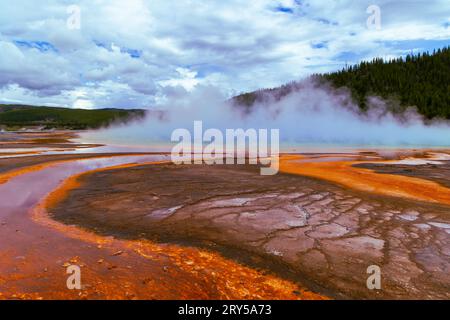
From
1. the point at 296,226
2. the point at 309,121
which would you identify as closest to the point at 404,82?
the point at 309,121

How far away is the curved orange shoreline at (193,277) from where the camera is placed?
4.62 meters

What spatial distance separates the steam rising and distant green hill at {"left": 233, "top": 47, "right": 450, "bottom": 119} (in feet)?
11.2

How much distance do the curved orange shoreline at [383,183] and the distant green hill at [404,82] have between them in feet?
230

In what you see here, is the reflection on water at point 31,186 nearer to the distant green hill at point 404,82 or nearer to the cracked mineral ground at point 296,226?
the cracked mineral ground at point 296,226

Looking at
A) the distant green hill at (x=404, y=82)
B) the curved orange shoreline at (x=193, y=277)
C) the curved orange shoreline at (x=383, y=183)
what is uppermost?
the distant green hill at (x=404, y=82)

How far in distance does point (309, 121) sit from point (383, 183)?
60.8 metres

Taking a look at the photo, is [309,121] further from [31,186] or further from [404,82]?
[31,186]

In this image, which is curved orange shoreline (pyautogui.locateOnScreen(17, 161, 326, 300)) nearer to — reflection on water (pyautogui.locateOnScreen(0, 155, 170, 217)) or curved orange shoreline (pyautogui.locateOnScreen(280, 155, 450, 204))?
reflection on water (pyautogui.locateOnScreen(0, 155, 170, 217))

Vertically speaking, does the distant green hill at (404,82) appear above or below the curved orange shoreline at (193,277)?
above

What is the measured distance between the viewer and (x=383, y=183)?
43.1 feet

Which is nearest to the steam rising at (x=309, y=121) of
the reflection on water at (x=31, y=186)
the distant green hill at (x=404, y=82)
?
the distant green hill at (x=404, y=82)

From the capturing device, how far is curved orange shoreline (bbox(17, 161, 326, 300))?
15.1ft
